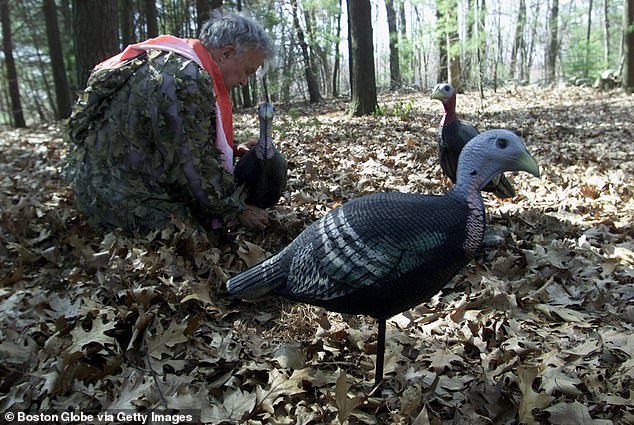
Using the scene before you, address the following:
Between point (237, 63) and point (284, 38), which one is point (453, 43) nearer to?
point (284, 38)

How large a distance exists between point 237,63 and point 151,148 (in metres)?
0.96

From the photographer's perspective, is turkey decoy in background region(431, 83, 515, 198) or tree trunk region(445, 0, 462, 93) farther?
tree trunk region(445, 0, 462, 93)

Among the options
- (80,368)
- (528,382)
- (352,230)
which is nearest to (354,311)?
(352,230)

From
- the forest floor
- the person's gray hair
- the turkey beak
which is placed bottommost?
the forest floor

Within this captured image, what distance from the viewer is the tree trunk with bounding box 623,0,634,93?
503 inches

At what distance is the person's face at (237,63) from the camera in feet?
11.9

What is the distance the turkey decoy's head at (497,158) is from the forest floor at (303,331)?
0.97 m

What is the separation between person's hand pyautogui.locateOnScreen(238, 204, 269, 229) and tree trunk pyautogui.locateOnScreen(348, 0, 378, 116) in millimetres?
6813

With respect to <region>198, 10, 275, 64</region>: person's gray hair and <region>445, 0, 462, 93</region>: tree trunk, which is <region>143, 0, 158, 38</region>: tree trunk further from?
<region>198, 10, 275, 64</region>: person's gray hair

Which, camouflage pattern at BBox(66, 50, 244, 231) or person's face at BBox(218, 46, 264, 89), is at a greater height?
person's face at BBox(218, 46, 264, 89)

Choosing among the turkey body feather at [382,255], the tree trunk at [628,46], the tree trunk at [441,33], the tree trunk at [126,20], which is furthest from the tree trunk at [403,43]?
the turkey body feather at [382,255]

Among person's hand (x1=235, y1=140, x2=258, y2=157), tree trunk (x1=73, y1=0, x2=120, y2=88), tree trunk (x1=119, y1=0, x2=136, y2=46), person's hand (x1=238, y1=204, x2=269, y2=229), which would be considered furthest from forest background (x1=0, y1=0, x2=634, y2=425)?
tree trunk (x1=119, y1=0, x2=136, y2=46)

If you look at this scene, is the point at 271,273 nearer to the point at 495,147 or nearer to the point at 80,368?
the point at 80,368

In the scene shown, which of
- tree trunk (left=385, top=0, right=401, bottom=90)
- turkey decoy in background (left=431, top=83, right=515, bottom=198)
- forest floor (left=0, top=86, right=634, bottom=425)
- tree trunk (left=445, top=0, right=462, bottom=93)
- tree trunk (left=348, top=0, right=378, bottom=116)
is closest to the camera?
forest floor (left=0, top=86, right=634, bottom=425)
